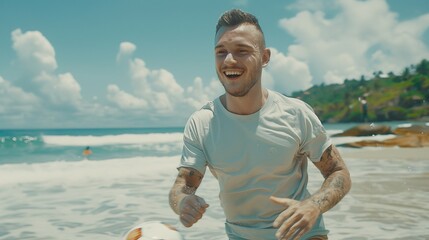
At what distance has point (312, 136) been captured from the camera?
306 cm

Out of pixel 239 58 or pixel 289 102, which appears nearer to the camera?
pixel 239 58

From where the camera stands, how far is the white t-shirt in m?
3.05

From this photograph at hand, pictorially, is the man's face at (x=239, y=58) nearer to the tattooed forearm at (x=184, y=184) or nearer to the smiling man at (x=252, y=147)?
the smiling man at (x=252, y=147)

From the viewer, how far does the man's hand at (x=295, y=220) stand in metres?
2.45

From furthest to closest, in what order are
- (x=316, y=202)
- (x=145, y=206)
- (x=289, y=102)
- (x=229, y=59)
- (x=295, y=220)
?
(x=145, y=206) < (x=289, y=102) < (x=229, y=59) < (x=316, y=202) < (x=295, y=220)

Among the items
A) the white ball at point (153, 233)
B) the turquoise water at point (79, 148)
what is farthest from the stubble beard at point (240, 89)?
the turquoise water at point (79, 148)

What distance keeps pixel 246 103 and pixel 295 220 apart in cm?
97

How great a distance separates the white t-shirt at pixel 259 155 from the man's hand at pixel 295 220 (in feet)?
1.48

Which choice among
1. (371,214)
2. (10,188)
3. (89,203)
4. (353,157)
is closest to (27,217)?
(89,203)

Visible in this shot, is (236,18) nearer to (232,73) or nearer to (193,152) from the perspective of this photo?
(232,73)

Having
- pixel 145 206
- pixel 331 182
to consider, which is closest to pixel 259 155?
pixel 331 182

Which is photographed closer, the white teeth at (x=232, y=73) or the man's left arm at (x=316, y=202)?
the man's left arm at (x=316, y=202)

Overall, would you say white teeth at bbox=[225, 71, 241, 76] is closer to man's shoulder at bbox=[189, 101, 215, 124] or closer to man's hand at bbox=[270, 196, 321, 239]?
man's shoulder at bbox=[189, 101, 215, 124]

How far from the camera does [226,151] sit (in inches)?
122
